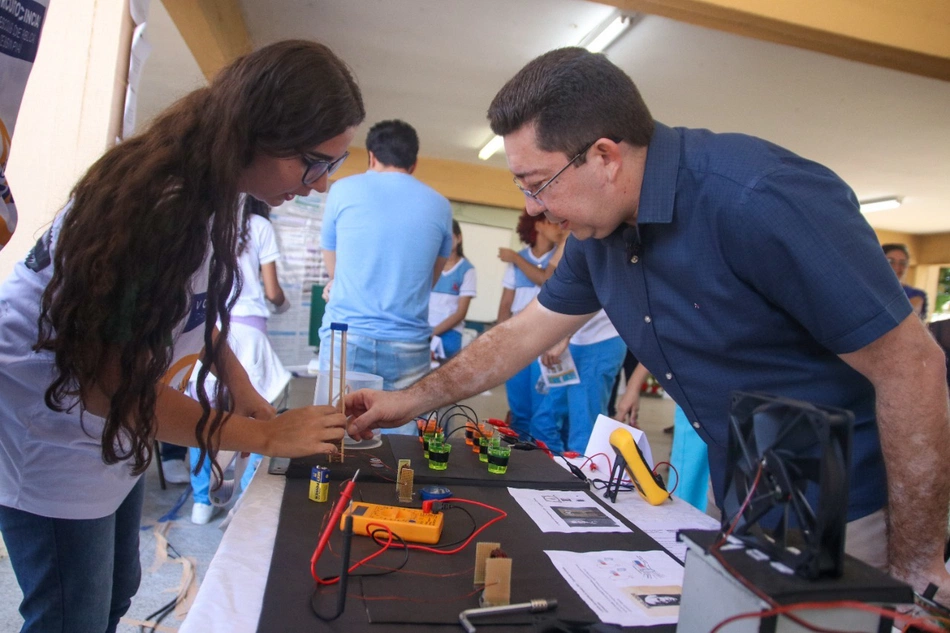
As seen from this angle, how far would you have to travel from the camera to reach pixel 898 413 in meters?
0.96

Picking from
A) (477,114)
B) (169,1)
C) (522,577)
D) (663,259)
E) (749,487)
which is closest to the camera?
(749,487)

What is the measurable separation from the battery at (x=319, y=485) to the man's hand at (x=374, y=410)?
248 millimetres

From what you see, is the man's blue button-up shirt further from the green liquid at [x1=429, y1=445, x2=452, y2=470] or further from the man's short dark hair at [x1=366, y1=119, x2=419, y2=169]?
the man's short dark hair at [x1=366, y1=119, x2=419, y2=169]

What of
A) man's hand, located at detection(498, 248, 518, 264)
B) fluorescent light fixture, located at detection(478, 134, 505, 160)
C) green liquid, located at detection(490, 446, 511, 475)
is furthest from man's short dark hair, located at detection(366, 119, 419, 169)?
fluorescent light fixture, located at detection(478, 134, 505, 160)

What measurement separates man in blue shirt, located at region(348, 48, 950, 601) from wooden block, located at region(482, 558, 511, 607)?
599 mm

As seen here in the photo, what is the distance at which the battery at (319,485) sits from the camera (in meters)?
1.14

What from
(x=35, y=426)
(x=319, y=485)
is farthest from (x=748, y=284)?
(x=35, y=426)

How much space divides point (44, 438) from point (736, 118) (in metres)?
6.18

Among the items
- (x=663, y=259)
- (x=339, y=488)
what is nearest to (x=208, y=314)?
(x=339, y=488)

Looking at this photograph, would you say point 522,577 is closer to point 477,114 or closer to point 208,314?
point 208,314

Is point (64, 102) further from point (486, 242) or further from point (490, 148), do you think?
point (486, 242)

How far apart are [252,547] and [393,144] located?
1.74 metres

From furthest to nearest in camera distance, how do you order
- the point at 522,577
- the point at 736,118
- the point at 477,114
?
the point at 477,114 < the point at 736,118 < the point at 522,577

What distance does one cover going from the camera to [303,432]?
3.62ft
